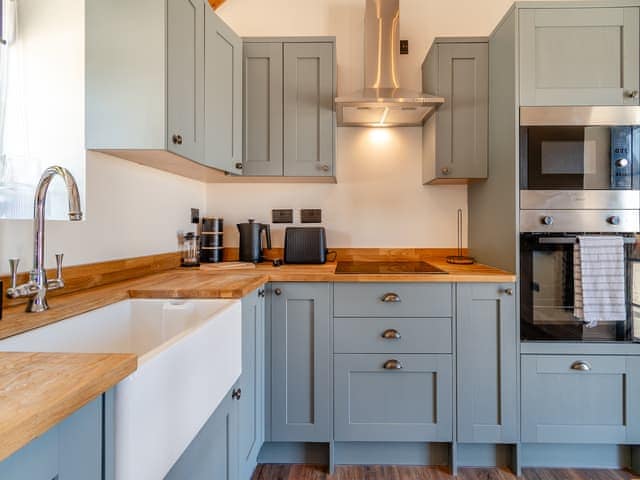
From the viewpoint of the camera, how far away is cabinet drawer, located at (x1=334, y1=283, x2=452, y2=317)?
164 cm

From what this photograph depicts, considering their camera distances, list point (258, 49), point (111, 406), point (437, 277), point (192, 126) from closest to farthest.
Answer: point (111, 406)
point (192, 126)
point (437, 277)
point (258, 49)

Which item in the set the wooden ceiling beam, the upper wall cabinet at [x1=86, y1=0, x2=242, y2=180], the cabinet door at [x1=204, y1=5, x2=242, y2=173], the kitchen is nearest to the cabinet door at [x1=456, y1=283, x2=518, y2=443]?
the kitchen

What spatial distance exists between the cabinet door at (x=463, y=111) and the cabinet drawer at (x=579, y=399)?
1044mm

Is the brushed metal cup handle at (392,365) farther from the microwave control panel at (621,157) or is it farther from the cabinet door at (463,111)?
the microwave control panel at (621,157)

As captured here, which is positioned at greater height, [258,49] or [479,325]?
[258,49]

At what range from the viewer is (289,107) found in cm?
197

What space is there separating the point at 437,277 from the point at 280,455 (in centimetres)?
121

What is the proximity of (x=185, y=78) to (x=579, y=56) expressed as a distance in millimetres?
1802

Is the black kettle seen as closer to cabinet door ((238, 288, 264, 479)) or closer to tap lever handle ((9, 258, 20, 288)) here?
cabinet door ((238, 288, 264, 479))

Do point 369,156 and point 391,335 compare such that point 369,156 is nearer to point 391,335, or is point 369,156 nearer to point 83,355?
point 391,335

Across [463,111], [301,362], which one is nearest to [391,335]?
[301,362]

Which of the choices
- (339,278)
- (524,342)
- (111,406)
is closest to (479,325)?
(524,342)

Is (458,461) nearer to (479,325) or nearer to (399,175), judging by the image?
(479,325)

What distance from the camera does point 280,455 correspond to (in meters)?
1.78
